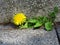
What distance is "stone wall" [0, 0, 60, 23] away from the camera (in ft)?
7.98

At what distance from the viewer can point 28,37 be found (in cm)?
221

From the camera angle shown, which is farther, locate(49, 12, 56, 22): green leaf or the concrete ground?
locate(49, 12, 56, 22): green leaf

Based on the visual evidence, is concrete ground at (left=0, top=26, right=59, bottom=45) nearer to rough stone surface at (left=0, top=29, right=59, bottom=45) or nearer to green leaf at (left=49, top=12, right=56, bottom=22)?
rough stone surface at (left=0, top=29, right=59, bottom=45)

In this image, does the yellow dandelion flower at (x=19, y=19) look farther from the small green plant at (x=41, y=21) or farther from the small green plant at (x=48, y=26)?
the small green plant at (x=48, y=26)

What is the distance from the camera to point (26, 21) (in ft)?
8.02

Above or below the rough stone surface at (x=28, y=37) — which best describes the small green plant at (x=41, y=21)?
above

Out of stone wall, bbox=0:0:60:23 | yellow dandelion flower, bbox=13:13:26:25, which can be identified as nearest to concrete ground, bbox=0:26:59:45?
yellow dandelion flower, bbox=13:13:26:25

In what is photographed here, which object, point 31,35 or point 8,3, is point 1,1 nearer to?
point 8,3

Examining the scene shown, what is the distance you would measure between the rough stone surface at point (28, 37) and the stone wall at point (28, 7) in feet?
0.84

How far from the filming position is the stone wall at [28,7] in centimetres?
243

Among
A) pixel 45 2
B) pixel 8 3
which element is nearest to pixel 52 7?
pixel 45 2

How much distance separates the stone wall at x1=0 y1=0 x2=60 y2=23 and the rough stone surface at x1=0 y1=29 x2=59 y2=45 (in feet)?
0.84

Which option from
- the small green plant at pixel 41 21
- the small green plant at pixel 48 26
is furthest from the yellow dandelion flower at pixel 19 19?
the small green plant at pixel 48 26

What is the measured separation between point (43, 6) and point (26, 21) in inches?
10.8
